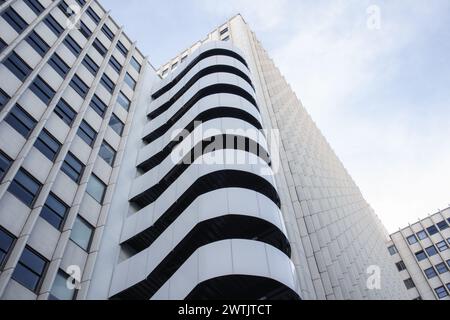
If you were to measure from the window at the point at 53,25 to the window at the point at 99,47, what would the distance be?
12.1ft

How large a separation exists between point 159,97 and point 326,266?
→ 2026 centimetres

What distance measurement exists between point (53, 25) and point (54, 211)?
14600mm

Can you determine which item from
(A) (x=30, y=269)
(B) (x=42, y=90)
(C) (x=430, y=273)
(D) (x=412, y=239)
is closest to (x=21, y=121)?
(B) (x=42, y=90)

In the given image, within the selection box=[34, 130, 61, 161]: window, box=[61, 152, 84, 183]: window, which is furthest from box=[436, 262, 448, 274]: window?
box=[34, 130, 61, 161]: window

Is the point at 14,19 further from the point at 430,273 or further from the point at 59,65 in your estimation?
the point at 430,273

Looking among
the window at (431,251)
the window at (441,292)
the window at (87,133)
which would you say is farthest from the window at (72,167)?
the window at (431,251)

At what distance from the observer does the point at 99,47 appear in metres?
32.2

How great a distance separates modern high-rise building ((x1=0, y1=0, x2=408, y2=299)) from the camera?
59.4 feet

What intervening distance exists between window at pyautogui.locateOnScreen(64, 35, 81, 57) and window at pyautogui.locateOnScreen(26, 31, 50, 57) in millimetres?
Answer: 2496

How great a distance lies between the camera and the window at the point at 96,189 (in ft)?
76.6

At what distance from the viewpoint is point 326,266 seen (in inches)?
955

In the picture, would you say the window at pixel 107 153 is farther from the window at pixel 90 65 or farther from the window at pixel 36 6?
the window at pixel 36 6
